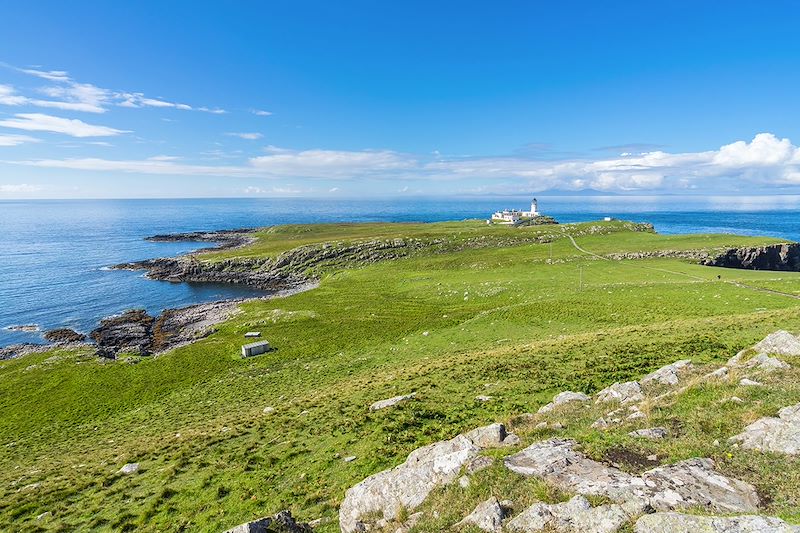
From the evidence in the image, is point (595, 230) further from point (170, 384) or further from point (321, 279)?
point (170, 384)

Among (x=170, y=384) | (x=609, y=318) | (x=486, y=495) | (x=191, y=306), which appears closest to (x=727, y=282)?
(x=609, y=318)

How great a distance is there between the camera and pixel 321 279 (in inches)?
4427

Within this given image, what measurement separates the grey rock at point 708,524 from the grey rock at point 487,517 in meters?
3.29

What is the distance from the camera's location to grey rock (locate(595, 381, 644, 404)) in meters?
19.4

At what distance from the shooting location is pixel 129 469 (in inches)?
914

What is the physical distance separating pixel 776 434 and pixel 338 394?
2554 cm

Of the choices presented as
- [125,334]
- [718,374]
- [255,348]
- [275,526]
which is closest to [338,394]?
[275,526]

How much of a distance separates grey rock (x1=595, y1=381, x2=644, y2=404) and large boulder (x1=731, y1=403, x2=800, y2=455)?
19.4 ft

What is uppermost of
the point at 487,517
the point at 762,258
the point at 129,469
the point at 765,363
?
the point at 765,363

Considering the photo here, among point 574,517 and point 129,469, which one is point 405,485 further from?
point 129,469

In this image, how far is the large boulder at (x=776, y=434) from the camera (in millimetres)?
11875

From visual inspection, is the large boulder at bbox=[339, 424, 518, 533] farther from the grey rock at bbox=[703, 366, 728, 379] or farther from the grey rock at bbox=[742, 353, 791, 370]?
the grey rock at bbox=[742, 353, 791, 370]

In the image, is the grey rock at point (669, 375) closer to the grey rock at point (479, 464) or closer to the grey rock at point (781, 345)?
the grey rock at point (781, 345)

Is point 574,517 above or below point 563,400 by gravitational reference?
above
